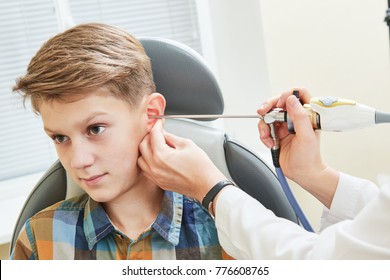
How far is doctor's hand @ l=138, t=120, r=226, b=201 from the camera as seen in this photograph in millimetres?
1047

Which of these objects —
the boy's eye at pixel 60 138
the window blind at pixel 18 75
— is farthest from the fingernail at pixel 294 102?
the window blind at pixel 18 75

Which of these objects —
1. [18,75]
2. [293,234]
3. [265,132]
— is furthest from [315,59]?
[18,75]

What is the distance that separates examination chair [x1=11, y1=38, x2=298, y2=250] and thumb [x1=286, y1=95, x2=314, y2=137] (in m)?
0.24

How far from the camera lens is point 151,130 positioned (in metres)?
1.18

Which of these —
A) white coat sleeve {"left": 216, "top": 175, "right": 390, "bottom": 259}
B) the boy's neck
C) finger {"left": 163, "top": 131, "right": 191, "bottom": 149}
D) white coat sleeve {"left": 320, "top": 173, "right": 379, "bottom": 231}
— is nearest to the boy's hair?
finger {"left": 163, "top": 131, "right": 191, "bottom": 149}

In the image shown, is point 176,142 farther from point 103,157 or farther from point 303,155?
point 303,155

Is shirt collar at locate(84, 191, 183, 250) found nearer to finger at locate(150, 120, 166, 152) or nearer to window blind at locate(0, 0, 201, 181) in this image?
finger at locate(150, 120, 166, 152)

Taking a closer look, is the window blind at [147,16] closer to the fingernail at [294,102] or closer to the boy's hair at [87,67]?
the boy's hair at [87,67]

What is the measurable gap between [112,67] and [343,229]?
0.58 metres

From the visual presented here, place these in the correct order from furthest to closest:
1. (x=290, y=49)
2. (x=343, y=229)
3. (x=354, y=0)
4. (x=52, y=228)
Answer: (x=290, y=49), (x=354, y=0), (x=52, y=228), (x=343, y=229)

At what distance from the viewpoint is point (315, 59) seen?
1873 millimetres

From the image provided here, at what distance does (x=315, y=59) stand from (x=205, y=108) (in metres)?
0.74
